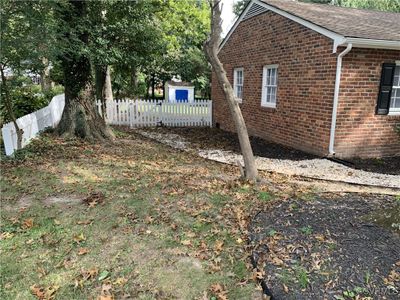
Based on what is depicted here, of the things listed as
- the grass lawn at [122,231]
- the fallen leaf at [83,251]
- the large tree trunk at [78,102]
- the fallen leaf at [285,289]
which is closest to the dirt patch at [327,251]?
the fallen leaf at [285,289]

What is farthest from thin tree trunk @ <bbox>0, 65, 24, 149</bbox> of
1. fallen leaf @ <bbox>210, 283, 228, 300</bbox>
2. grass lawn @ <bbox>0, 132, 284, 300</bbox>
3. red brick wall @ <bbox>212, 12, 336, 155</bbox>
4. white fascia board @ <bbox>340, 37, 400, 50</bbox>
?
white fascia board @ <bbox>340, 37, 400, 50</bbox>

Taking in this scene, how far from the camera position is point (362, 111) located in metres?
8.13

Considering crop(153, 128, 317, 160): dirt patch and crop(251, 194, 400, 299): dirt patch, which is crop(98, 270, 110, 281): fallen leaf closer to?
crop(251, 194, 400, 299): dirt patch

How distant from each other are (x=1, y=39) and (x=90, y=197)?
137 inches

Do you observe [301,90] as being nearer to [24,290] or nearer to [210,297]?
[210,297]

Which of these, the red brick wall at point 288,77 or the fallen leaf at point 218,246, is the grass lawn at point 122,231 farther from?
the red brick wall at point 288,77

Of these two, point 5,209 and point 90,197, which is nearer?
point 5,209

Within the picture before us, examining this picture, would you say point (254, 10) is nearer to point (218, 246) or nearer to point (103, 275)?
point (218, 246)

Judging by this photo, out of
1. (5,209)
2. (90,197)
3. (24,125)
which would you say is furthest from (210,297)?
(24,125)

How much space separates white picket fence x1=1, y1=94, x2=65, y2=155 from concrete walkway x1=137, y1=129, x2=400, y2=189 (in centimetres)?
Result: 401

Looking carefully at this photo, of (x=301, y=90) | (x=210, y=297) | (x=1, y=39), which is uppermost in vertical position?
(x=1, y=39)

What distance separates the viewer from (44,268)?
3.17 metres

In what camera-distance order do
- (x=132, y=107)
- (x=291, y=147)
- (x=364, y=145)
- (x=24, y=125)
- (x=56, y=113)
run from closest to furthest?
(x=24, y=125) → (x=364, y=145) → (x=291, y=147) → (x=56, y=113) → (x=132, y=107)

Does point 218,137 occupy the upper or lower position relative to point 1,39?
lower
